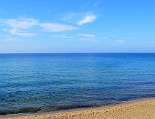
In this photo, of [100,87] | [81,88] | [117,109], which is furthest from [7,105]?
[100,87]

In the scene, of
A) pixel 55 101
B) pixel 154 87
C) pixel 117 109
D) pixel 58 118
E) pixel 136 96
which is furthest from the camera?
pixel 154 87

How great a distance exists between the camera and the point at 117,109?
24.1 m

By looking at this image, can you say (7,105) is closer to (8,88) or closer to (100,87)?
(8,88)

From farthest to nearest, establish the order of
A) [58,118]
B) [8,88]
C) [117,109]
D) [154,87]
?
[154,87]
[8,88]
[117,109]
[58,118]

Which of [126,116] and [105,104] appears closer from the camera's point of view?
[126,116]

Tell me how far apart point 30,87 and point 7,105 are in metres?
11.3

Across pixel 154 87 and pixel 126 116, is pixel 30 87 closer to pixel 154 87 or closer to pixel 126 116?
pixel 154 87

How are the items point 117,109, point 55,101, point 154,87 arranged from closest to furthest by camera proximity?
point 117,109 < point 55,101 < point 154,87

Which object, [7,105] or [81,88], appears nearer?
[7,105]

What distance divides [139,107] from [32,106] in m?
9.12

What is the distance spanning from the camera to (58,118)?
21438mm

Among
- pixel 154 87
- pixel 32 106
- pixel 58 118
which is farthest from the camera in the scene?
pixel 154 87

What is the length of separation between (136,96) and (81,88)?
289 inches

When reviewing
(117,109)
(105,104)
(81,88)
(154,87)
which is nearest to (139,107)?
(117,109)
